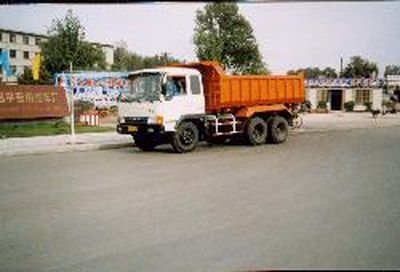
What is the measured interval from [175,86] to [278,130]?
4.41 meters

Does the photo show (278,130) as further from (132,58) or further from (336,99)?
(336,99)

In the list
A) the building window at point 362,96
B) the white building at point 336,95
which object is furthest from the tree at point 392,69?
the white building at point 336,95

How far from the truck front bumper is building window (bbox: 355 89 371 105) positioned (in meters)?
32.4

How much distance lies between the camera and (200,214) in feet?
20.3

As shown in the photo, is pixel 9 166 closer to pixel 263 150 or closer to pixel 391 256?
pixel 263 150

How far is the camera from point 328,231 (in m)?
4.84

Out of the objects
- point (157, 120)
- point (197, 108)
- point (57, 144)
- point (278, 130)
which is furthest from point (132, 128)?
point (278, 130)

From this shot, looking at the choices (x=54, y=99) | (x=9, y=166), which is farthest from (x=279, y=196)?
(x=54, y=99)

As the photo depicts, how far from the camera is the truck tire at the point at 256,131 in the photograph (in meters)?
15.8

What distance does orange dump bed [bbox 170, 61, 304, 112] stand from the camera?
14.8m

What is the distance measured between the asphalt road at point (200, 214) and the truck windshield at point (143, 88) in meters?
2.24

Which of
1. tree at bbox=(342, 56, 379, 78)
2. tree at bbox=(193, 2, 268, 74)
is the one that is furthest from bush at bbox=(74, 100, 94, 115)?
tree at bbox=(193, 2, 268, 74)

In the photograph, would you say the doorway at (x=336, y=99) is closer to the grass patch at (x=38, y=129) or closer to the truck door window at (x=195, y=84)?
the grass patch at (x=38, y=129)

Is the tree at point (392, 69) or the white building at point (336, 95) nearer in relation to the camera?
the tree at point (392, 69)
